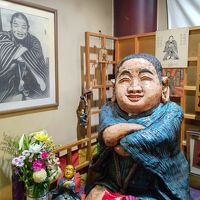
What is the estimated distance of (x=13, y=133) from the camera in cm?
163

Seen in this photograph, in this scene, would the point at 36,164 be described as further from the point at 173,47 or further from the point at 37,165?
the point at 173,47

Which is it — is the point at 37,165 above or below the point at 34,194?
above

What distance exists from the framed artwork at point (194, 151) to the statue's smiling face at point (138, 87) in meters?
0.78

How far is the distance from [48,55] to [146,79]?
2.74 ft

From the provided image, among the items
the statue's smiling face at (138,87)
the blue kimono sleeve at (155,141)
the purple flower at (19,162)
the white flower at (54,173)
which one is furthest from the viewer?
the white flower at (54,173)

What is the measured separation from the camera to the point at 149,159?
3.66 feet

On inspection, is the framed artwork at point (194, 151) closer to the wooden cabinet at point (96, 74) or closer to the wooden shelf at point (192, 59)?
the wooden shelf at point (192, 59)

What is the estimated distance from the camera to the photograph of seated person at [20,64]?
1.53m

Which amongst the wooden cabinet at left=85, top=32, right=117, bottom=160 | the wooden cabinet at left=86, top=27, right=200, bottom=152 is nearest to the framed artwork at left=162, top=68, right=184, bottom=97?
the wooden cabinet at left=86, top=27, right=200, bottom=152

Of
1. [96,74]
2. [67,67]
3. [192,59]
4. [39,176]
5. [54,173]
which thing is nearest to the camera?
[39,176]

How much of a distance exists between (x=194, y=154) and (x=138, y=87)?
3.24 feet

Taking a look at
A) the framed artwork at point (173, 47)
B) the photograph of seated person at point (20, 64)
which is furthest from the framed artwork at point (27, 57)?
the framed artwork at point (173, 47)

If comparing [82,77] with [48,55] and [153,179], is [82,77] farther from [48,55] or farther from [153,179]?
[153,179]

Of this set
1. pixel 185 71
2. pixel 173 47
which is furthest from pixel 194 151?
pixel 173 47
